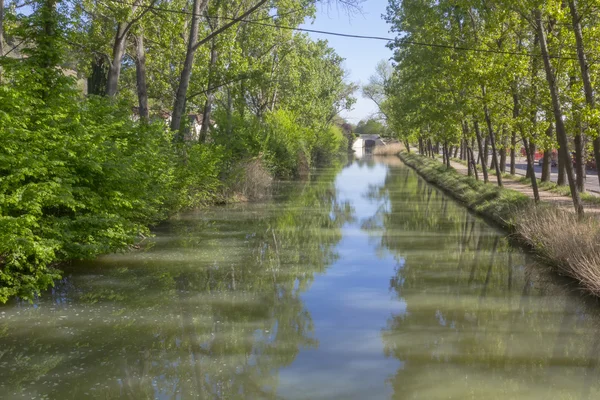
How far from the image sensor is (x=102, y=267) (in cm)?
1321

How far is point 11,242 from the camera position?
8805mm

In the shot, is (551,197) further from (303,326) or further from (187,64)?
(303,326)

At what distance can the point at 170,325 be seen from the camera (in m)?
9.60

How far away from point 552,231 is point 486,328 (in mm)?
4968

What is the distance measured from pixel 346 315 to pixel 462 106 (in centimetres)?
→ 1772

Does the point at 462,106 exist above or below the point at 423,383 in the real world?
above

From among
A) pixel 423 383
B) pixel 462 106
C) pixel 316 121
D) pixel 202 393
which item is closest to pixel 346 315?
pixel 423 383

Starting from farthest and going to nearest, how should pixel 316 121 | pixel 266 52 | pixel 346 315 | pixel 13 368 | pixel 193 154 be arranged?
pixel 316 121 → pixel 266 52 → pixel 193 154 → pixel 346 315 → pixel 13 368


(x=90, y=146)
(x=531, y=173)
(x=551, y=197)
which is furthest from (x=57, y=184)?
(x=551, y=197)

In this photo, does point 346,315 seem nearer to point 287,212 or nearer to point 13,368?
point 13,368

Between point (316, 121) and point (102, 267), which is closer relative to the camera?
point (102, 267)

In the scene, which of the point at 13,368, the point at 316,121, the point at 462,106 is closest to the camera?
the point at 13,368

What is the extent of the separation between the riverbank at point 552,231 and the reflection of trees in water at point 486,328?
0.39m

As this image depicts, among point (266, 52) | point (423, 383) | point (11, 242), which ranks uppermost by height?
point (266, 52)
